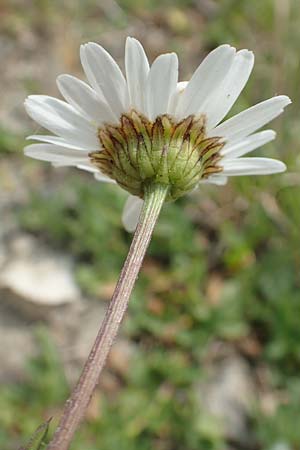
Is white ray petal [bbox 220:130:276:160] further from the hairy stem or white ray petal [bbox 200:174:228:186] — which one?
the hairy stem

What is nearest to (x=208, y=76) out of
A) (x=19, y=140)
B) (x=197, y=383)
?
(x=197, y=383)

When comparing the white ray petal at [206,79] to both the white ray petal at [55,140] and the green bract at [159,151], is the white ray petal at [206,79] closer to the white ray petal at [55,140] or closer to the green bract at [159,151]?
the green bract at [159,151]

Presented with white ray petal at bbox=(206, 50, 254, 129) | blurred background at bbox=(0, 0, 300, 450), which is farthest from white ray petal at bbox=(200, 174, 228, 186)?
blurred background at bbox=(0, 0, 300, 450)

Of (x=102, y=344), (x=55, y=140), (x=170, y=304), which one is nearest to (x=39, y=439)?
(x=102, y=344)

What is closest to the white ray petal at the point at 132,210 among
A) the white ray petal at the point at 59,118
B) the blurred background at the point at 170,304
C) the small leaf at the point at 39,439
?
the white ray petal at the point at 59,118

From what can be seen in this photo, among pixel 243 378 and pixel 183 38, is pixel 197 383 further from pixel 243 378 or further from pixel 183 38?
pixel 183 38

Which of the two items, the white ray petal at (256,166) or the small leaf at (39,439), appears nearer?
the small leaf at (39,439)
